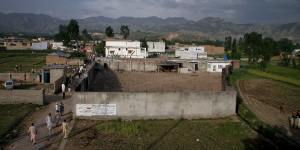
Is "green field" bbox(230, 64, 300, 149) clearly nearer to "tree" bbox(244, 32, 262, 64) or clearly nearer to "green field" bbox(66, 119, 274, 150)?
"green field" bbox(66, 119, 274, 150)

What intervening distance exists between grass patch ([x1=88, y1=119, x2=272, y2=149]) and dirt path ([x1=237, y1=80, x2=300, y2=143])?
16.4 ft

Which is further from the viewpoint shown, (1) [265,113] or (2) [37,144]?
(1) [265,113]

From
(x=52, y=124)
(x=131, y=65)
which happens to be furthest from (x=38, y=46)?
(x=52, y=124)

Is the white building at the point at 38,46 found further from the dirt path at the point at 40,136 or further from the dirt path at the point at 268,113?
the dirt path at the point at 40,136

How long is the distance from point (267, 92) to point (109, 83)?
1685 centimetres

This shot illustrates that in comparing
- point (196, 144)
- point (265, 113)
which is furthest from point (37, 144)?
point (265, 113)

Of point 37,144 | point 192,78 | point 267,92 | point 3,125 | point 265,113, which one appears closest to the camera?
point 37,144

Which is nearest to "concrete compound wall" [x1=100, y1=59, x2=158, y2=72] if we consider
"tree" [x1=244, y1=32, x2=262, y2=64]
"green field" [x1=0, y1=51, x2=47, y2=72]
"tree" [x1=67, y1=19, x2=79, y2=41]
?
"green field" [x1=0, y1=51, x2=47, y2=72]

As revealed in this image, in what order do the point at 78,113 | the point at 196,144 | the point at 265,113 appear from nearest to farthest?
1. the point at 196,144
2. the point at 78,113
3. the point at 265,113

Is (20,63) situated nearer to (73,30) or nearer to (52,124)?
(52,124)

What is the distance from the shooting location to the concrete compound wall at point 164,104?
22.1 meters

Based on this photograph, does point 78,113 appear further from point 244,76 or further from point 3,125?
point 244,76

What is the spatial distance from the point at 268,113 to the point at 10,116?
63.8 ft

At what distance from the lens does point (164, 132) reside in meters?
20.4
